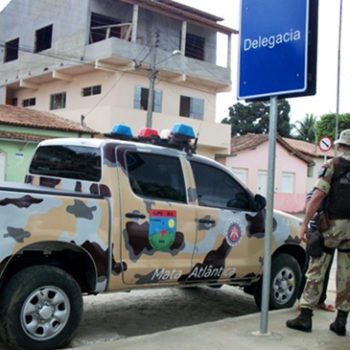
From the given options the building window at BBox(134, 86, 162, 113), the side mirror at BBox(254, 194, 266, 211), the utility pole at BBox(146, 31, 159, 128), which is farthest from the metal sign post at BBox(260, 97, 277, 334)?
the building window at BBox(134, 86, 162, 113)

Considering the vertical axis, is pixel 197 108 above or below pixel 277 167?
above

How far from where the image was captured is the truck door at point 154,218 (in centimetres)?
489

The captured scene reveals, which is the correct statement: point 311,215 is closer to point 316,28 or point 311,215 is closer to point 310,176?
point 316,28

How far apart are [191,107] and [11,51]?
13060 mm

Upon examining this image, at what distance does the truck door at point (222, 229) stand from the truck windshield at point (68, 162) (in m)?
1.09

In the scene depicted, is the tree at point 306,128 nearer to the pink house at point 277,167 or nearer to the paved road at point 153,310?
the pink house at point 277,167

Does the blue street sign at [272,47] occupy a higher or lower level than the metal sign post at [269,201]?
higher

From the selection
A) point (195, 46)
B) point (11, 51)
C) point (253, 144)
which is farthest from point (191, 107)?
point (11, 51)

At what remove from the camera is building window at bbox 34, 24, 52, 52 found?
3228 centimetres

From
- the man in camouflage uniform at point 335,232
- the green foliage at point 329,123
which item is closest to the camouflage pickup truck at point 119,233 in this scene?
the man in camouflage uniform at point 335,232

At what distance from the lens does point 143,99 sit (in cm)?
2808

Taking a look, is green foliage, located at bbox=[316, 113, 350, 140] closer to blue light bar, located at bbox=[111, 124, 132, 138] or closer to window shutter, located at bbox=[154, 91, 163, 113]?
window shutter, located at bbox=[154, 91, 163, 113]

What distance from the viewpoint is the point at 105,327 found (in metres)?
5.45

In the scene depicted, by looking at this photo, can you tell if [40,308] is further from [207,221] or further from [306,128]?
[306,128]
